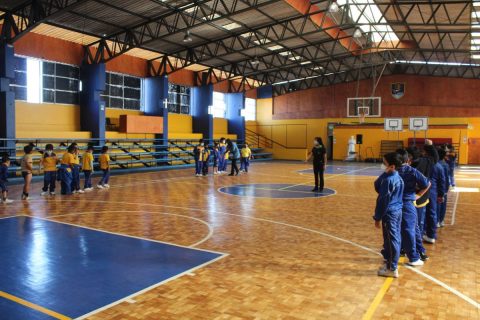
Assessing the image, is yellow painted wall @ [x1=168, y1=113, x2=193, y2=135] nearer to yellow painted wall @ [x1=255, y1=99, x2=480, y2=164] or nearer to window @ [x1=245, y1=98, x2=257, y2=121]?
window @ [x1=245, y1=98, x2=257, y2=121]

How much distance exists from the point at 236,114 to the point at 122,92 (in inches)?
437

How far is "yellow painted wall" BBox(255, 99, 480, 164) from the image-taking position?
30.3 m

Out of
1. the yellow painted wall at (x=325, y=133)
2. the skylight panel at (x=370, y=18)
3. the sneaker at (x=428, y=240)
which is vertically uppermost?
the skylight panel at (x=370, y=18)

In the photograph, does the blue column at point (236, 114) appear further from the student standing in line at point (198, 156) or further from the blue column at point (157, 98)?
the student standing in line at point (198, 156)

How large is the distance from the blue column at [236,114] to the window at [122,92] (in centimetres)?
951

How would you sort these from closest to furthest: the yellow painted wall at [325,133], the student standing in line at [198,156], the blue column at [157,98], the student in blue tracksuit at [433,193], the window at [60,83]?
the student in blue tracksuit at [433,193], the student standing in line at [198,156], the window at [60,83], the blue column at [157,98], the yellow painted wall at [325,133]

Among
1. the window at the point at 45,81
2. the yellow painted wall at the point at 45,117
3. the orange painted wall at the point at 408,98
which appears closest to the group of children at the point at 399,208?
the yellow painted wall at the point at 45,117

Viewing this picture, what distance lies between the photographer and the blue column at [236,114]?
3198 cm

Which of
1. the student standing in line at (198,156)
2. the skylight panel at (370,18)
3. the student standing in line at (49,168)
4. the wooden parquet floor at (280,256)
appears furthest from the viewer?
the student standing in line at (198,156)

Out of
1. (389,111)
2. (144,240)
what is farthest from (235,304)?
(389,111)

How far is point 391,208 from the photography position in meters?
→ 5.25

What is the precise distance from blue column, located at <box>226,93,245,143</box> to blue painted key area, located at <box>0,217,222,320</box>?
24608 millimetres

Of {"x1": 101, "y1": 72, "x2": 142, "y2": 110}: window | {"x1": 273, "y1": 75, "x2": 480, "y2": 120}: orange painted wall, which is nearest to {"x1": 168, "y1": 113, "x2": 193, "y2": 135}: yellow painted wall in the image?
{"x1": 101, "y1": 72, "x2": 142, "y2": 110}: window

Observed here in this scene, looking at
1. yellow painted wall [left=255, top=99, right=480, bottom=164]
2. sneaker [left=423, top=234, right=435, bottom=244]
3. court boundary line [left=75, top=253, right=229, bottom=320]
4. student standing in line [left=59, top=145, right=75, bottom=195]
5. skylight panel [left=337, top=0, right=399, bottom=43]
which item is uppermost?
skylight panel [left=337, top=0, right=399, bottom=43]
